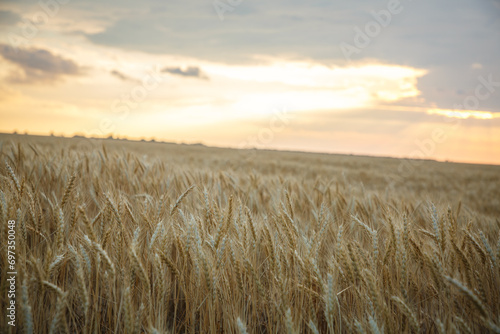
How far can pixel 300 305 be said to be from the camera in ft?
4.18

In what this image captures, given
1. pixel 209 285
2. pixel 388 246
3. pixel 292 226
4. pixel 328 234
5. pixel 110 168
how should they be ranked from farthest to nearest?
1. pixel 110 168
2. pixel 328 234
3. pixel 292 226
4. pixel 388 246
5. pixel 209 285

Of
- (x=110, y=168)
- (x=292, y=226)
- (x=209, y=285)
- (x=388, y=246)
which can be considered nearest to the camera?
(x=209, y=285)

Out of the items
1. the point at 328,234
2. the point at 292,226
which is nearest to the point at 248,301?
the point at 292,226

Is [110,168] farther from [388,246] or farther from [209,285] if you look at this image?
[388,246]

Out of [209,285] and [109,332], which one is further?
[109,332]

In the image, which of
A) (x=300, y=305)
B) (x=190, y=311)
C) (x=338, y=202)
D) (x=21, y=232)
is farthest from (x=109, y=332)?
(x=338, y=202)

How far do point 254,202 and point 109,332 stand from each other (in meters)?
1.69

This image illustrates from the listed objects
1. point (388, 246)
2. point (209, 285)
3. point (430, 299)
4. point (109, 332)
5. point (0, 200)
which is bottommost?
point (109, 332)

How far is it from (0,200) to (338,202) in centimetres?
246

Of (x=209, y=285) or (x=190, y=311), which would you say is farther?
(x=190, y=311)

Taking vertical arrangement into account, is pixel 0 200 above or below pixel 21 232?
above

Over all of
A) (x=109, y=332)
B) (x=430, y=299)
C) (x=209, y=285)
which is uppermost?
(x=209, y=285)

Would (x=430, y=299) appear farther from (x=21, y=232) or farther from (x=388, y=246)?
(x=21, y=232)

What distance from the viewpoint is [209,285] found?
1136mm
